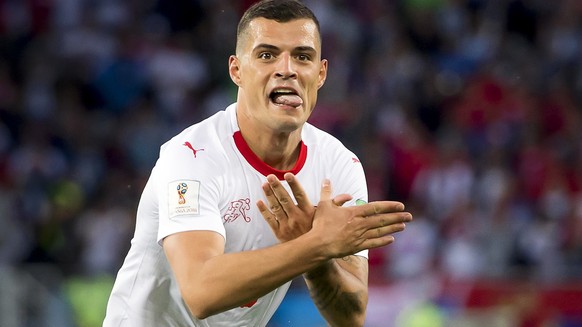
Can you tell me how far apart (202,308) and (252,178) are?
0.81 m

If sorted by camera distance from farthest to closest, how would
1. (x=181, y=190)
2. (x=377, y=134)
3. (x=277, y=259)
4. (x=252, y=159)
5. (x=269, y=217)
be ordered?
(x=377, y=134), (x=252, y=159), (x=181, y=190), (x=269, y=217), (x=277, y=259)

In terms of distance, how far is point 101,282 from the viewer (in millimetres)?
9875

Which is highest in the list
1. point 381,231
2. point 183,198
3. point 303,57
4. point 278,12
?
point 278,12

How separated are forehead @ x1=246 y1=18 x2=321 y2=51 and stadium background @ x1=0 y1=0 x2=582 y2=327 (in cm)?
513

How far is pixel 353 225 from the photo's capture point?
420 cm

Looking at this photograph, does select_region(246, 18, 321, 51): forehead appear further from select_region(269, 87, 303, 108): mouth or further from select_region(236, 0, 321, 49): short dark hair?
select_region(269, 87, 303, 108): mouth

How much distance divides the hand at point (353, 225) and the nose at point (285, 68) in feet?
2.09

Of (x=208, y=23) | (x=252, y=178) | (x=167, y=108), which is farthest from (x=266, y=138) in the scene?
(x=208, y=23)

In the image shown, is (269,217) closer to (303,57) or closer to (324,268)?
(324,268)

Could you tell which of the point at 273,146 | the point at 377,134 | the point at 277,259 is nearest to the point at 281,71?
the point at 273,146

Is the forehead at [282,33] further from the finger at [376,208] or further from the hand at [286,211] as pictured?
the finger at [376,208]

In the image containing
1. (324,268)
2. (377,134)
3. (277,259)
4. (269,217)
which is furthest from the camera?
(377,134)

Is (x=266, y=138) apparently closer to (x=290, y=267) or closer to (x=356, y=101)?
(x=290, y=267)

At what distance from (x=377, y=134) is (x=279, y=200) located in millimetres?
7680
